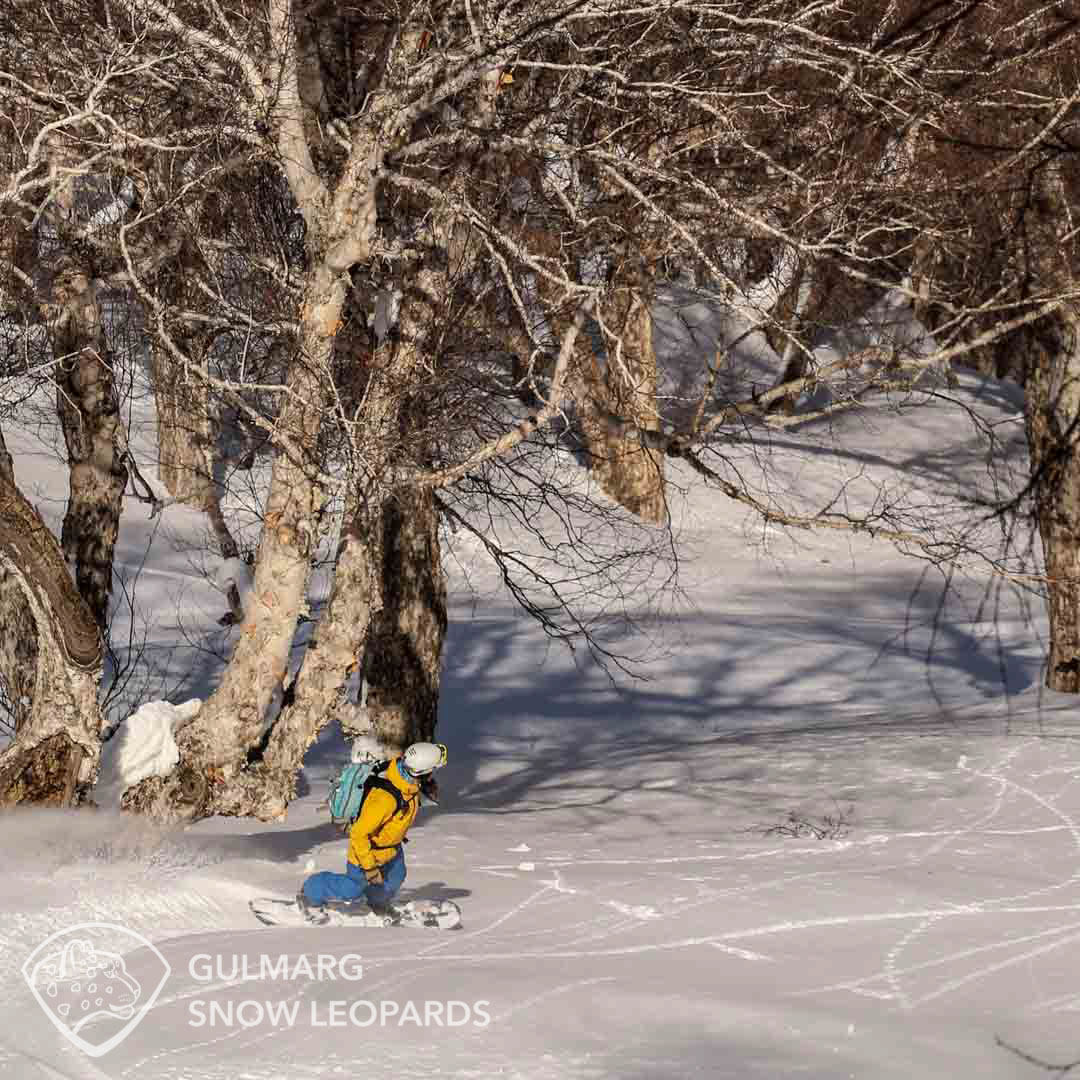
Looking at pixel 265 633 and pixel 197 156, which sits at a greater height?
pixel 197 156

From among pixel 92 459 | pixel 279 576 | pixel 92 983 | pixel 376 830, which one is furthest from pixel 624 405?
pixel 92 983

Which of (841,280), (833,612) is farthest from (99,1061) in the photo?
(833,612)

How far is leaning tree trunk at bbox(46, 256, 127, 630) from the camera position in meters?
9.20

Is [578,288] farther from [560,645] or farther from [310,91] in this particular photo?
[560,645]

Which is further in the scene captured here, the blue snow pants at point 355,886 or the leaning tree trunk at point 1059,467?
the leaning tree trunk at point 1059,467

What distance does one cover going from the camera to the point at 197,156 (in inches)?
358

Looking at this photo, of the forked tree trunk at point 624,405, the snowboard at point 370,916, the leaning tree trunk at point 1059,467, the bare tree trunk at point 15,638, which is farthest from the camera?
the leaning tree trunk at point 1059,467

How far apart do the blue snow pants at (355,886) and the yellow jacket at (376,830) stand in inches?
1.6

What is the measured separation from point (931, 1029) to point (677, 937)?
1.33m

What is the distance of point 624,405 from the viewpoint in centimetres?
1084

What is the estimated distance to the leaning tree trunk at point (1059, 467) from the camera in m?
12.4

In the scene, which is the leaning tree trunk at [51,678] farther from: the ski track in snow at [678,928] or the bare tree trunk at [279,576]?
the ski track in snow at [678,928]

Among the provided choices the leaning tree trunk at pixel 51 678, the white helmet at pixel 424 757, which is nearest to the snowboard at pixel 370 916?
the white helmet at pixel 424 757

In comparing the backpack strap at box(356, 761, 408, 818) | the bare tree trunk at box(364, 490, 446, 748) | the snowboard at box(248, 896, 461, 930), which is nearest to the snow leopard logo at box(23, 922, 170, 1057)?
the snowboard at box(248, 896, 461, 930)
